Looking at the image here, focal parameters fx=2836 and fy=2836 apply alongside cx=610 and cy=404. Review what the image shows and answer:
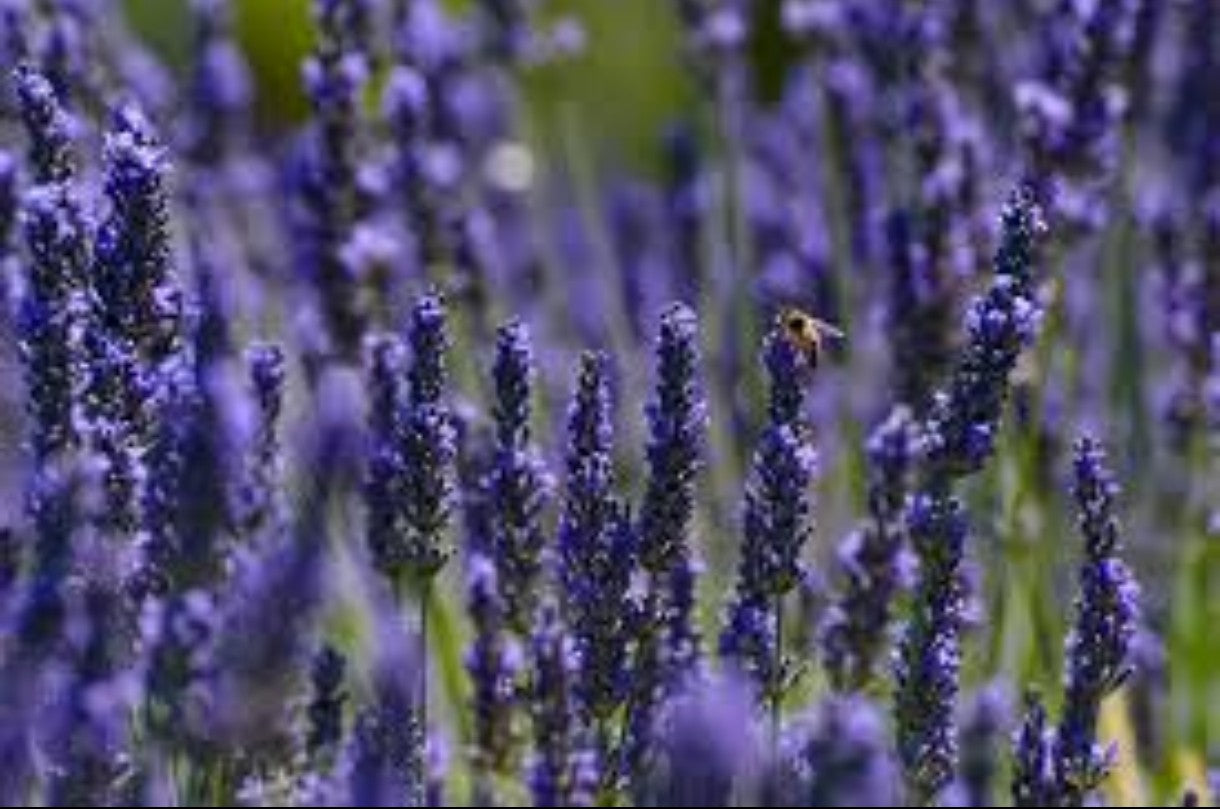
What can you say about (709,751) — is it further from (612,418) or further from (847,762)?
(612,418)

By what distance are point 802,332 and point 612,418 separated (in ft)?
1.13

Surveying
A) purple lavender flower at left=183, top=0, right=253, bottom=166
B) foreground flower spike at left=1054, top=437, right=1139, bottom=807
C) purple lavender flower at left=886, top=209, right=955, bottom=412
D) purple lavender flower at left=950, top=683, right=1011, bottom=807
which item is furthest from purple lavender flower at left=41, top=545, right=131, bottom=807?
purple lavender flower at left=183, top=0, right=253, bottom=166

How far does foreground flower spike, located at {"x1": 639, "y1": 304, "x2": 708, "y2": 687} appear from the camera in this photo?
228 centimetres

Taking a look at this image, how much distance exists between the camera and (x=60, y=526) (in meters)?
2.02

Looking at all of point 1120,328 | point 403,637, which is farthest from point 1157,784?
point 403,637

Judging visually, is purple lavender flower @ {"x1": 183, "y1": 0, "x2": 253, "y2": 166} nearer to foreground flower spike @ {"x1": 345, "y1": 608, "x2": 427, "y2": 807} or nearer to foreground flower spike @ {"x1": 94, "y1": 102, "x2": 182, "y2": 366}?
foreground flower spike @ {"x1": 94, "y1": 102, "x2": 182, "y2": 366}

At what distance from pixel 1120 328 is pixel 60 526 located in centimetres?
220

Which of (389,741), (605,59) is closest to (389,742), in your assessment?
(389,741)

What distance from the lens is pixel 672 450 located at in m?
2.31

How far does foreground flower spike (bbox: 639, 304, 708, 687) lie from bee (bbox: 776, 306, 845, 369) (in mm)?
79

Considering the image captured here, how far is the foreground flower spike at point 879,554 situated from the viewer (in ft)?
6.51

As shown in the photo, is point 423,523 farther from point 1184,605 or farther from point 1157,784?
point 1184,605

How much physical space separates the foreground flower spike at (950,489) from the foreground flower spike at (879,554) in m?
0.15

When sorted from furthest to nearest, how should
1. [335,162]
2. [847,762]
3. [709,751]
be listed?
[335,162], [709,751], [847,762]
